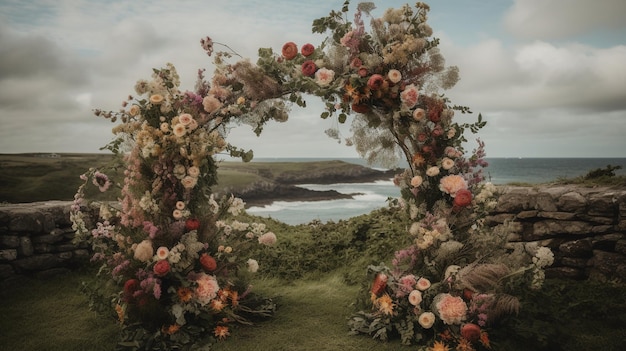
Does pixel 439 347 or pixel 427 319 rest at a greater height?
pixel 427 319

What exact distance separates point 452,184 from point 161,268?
328cm

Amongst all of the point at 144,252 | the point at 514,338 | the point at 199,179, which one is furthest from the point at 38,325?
the point at 514,338

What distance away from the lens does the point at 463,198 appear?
4.30 meters

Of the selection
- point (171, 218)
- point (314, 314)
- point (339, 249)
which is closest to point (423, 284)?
point (314, 314)

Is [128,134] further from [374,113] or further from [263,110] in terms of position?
[374,113]

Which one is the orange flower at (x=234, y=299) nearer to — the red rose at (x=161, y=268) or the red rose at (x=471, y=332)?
the red rose at (x=161, y=268)

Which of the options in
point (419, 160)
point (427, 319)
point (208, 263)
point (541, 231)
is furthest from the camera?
point (541, 231)

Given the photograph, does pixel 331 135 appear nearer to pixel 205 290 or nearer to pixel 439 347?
pixel 205 290

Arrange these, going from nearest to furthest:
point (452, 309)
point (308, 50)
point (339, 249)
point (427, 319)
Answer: point (452, 309), point (427, 319), point (308, 50), point (339, 249)

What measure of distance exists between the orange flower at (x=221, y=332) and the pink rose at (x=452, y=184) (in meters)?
2.93

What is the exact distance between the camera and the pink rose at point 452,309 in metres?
3.92

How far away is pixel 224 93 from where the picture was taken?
4781 millimetres

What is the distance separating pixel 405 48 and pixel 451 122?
101 cm

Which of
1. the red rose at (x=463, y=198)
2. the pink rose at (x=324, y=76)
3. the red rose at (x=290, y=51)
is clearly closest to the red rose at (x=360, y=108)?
the pink rose at (x=324, y=76)
